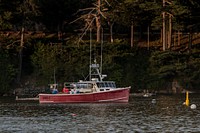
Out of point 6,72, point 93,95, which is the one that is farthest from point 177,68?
point 93,95

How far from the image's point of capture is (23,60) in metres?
113

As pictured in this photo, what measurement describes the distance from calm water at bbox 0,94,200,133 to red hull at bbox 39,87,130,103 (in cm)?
145

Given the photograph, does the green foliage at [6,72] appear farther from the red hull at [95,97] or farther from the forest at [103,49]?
the red hull at [95,97]

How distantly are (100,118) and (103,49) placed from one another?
48395 millimetres

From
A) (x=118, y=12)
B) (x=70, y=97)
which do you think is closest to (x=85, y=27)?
(x=118, y=12)

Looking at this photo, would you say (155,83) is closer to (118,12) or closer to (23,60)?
(118,12)

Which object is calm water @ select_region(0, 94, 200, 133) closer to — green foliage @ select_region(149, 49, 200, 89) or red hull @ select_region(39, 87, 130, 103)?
red hull @ select_region(39, 87, 130, 103)

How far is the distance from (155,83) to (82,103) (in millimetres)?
26385

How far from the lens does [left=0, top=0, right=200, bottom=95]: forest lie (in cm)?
10738

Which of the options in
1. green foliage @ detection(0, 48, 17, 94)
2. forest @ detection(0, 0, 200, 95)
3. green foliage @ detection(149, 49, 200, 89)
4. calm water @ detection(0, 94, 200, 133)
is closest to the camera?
calm water @ detection(0, 94, 200, 133)

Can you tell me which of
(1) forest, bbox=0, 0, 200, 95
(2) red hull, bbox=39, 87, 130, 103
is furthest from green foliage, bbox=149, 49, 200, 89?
(2) red hull, bbox=39, 87, 130, 103

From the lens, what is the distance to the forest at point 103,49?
352 feet

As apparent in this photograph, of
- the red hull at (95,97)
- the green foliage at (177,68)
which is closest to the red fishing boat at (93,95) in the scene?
the red hull at (95,97)

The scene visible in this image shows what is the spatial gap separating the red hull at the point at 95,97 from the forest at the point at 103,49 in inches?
767
